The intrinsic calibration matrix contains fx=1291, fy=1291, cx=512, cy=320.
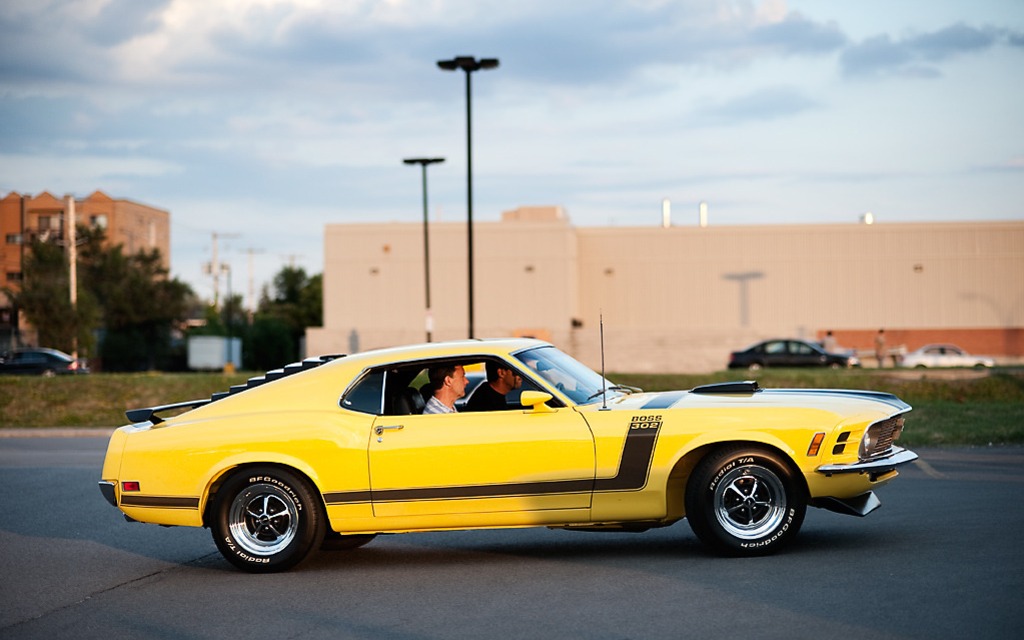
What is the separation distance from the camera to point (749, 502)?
8.31 metres

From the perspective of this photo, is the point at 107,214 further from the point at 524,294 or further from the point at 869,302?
the point at 869,302

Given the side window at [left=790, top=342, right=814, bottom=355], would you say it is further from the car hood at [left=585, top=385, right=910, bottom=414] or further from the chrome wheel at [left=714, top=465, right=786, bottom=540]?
the chrome wheel at [left=714, top=465, right=786, bottom=540]

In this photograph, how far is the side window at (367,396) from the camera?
344 inches

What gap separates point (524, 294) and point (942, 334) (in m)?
22.4

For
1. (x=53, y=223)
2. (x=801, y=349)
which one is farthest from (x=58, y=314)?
(x=53, y=223)

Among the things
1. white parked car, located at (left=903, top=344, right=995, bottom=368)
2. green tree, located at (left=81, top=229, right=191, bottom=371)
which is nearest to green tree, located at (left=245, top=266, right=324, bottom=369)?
green tree, located at (left=81, top=229, right=191, bottom=371)

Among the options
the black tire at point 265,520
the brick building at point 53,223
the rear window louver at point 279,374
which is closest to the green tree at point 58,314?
the brick building at point 53,223

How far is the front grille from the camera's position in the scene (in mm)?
8383

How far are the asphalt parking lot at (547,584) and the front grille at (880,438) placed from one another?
2.14 feet

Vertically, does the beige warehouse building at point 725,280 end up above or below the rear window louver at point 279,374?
above

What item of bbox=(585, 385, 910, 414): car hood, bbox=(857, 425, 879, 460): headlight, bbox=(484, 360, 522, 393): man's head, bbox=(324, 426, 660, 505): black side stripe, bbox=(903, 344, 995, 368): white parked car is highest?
bbox=(484, 360, 522, 393): man's head

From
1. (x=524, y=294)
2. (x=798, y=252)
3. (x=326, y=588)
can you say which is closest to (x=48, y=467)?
(x=326, y=588)

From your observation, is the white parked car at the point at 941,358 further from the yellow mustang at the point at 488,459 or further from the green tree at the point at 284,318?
the yellow mustang at the point at 488,459

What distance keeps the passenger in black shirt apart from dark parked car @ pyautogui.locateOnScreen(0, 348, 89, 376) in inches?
1818
